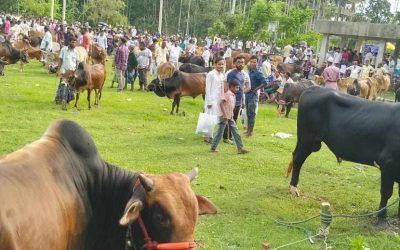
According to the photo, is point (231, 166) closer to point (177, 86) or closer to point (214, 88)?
point (214, 88)

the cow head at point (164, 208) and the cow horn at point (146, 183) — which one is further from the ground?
the cow horn at point (146, 183)

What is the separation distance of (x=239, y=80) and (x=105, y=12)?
38.0 meters

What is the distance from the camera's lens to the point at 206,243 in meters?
5.58

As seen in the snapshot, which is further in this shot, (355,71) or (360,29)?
(360,29)

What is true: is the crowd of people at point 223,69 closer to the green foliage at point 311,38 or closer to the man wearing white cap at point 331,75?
the man wearing white cap at point 331,75

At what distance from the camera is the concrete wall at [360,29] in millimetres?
24312

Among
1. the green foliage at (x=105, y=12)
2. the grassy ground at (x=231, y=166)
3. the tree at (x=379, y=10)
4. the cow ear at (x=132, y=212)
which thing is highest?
the tree at (x=379, y=10)

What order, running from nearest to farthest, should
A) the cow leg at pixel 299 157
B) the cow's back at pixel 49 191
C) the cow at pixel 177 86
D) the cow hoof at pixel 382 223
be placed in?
the cow's back at pixel 49 191
the cow hoof at pixel 382 223
the cow leg at pixel 299 157
the cow at pixel 177 86

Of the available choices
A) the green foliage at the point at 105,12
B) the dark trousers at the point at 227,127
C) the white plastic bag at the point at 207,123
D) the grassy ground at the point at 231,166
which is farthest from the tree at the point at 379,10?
the white plastic bag at the point at 207,123

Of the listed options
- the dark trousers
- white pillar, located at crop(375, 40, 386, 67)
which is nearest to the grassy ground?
the dark trousers

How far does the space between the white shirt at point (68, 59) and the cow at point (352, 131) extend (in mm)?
6774

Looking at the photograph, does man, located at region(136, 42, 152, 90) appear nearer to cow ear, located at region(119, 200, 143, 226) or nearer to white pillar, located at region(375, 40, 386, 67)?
cow ear, located at region(119, 200, 143, 226)

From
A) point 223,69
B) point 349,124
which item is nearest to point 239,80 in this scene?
point 223,69

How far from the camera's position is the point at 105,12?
45.4m
